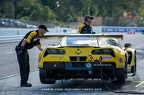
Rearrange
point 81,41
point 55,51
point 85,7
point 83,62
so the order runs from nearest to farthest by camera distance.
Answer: point 83,62, point 55,51, point 81,41, point 85,7

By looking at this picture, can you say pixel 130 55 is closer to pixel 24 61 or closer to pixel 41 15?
pixel 24 61

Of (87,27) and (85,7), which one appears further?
(85,7)

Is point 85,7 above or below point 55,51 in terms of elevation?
above

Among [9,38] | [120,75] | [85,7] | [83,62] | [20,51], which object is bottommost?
[9,38]

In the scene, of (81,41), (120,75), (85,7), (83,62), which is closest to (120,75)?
(120,75)

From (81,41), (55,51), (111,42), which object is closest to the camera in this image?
(55,51)

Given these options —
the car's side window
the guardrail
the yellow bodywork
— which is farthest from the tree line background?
the yellow bodywork

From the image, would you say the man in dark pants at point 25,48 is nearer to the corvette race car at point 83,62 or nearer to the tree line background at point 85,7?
the corvette race car at point 83,62

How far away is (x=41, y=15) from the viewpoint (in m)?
75.6

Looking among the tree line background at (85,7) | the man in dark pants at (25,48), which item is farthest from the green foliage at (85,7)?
the man in dark pants at (25,48)

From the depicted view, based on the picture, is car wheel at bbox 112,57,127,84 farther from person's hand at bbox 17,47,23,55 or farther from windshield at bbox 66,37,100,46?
person's hand at bbox 17,47,23,55

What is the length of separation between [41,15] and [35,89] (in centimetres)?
6700

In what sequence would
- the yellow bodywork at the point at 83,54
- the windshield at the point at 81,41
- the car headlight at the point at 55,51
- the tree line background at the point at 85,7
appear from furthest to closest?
the tree line background at the point at 85,7
the windshield at the point at 81,41
the car headlight at the point at 55,51
the yellow bodywork at the point at 83,54

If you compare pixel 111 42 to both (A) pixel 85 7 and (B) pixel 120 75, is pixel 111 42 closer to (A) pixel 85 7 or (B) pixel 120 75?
(B) pixel 120 75
